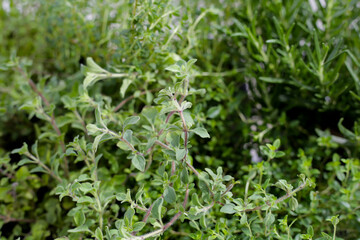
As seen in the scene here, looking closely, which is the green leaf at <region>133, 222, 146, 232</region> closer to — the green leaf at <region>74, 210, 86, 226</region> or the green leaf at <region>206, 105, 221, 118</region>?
the green leaf at <region>74, 210, 86, 226</region>

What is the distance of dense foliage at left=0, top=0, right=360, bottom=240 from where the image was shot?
50 centimetres

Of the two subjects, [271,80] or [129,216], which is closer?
[129,216]

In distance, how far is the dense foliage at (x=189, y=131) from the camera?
1.65ft

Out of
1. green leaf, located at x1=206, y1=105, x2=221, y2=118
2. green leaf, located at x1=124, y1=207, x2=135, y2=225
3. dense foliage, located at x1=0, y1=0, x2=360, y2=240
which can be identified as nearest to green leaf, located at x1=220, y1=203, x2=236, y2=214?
dense foliage, located at x1=0, y1=0, x2=360, y2=240

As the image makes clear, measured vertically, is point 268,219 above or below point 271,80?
below

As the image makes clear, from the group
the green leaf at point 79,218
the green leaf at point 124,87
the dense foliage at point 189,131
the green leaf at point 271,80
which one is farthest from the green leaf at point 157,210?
the green leaf at point 271,80

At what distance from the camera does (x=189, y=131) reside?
519mm

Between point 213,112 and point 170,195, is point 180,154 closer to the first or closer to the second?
point 170,195

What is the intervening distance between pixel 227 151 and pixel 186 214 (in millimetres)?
277

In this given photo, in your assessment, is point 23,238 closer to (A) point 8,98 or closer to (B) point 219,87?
(A) point 8,98

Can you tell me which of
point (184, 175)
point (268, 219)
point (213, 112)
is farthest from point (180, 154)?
point (213, 112)

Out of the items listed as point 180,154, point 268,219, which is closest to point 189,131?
point 180,154

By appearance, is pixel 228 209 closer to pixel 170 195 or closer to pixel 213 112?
pixel 170 195

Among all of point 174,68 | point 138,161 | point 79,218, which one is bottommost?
point 79,218
